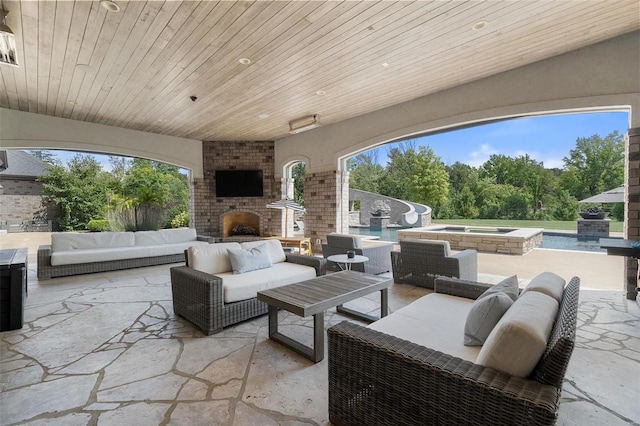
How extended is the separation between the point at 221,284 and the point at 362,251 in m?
2.54

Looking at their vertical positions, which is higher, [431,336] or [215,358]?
[431,336]

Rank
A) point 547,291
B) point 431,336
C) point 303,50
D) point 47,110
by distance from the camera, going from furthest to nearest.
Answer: point 47,110 < point 303,50 < point 431,336 < point 547,291

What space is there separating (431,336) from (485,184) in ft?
53.9

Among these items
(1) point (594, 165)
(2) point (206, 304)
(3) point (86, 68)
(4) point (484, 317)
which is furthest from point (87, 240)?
(1) point (594, 165)

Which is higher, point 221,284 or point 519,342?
point 519,342

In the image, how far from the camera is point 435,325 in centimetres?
193

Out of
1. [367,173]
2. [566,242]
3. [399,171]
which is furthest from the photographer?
[367,173]

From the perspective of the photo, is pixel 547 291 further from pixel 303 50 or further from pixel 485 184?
pixel 485 184

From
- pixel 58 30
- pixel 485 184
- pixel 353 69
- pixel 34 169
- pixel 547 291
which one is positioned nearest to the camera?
pixel 547 291

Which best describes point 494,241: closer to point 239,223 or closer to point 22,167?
point 239,223

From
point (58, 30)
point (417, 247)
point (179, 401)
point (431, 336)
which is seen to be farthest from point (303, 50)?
point (179, 401)

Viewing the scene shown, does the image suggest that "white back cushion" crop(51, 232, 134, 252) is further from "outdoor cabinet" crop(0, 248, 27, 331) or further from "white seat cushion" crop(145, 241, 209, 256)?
"outdoor cabinet" crop(0, 248, 27, 331)

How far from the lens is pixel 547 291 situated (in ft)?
5.18

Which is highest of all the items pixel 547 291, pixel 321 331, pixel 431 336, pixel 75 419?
pixel 547 291
